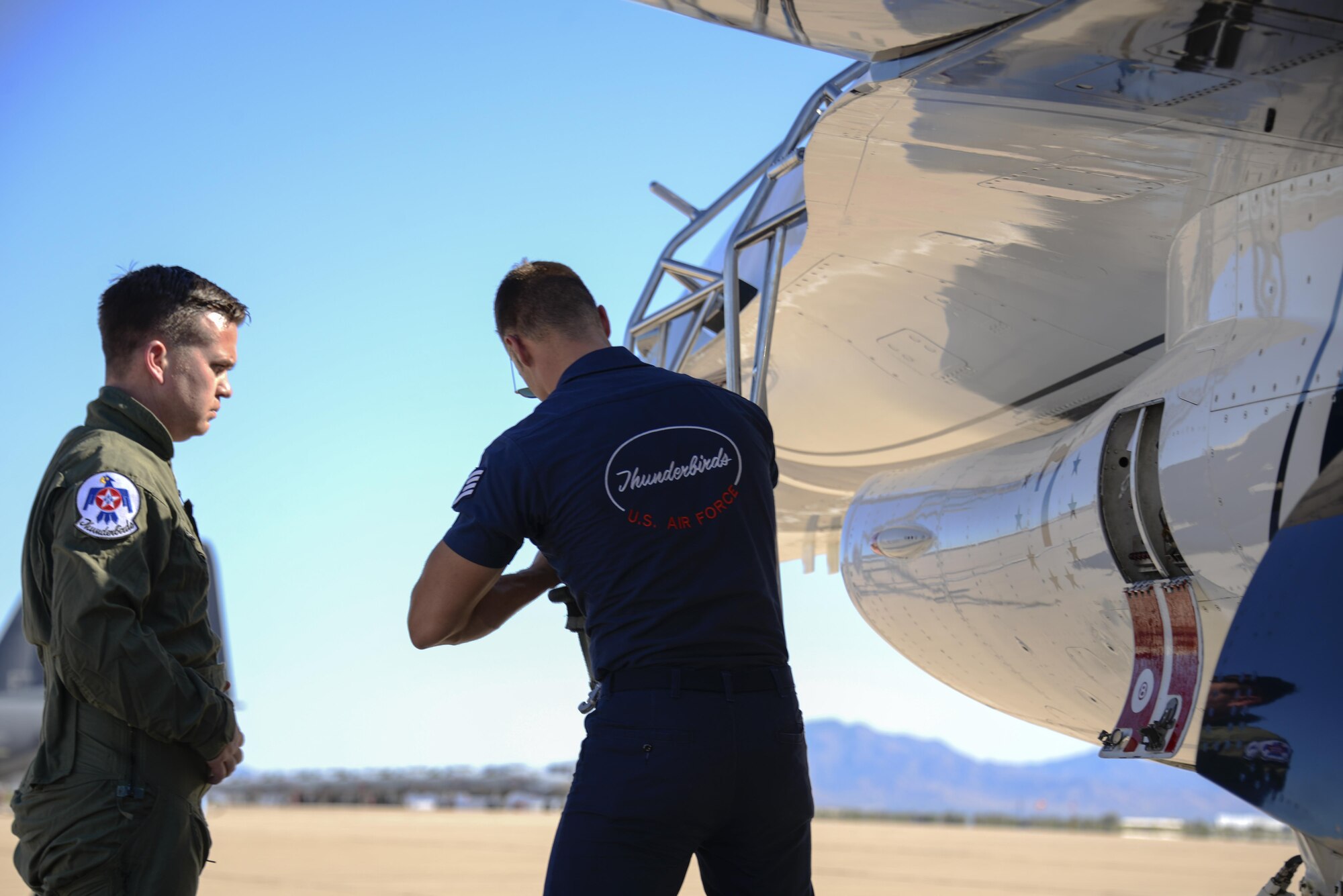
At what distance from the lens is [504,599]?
249 centimetres

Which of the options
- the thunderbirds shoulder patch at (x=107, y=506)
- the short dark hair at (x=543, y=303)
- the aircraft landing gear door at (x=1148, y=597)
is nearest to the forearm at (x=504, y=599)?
the short dark hair at (x=543, y=303)

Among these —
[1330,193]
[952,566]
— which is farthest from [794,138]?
[1330,193]

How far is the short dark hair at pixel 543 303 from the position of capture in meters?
2.47

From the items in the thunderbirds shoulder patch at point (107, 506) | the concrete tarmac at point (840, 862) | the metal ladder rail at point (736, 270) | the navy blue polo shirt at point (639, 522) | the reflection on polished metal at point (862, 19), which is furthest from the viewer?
the concrete tarmac at point (840, 862)

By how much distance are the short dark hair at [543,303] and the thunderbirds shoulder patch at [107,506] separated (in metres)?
0.82

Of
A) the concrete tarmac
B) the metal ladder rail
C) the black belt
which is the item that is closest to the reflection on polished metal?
the metal ladder rail

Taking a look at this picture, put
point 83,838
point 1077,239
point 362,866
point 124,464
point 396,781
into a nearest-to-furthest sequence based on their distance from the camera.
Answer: point 83,838
point 124,464
point 1077,239
point 362,866
point 396,781

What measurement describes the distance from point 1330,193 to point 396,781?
47.0 meters

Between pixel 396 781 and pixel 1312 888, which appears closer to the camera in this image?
pixel 1312 888

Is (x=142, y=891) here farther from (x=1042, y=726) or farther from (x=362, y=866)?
(x=362, y=866)

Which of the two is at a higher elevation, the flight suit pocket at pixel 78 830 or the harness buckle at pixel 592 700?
the harness buckle at pixel 592 700

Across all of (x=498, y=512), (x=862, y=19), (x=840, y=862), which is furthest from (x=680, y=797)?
(x=840, y=862)

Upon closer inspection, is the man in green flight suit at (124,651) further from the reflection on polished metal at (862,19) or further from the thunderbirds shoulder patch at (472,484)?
the reflection on polished metal at (862,19)

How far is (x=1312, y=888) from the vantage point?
3.80 meters
